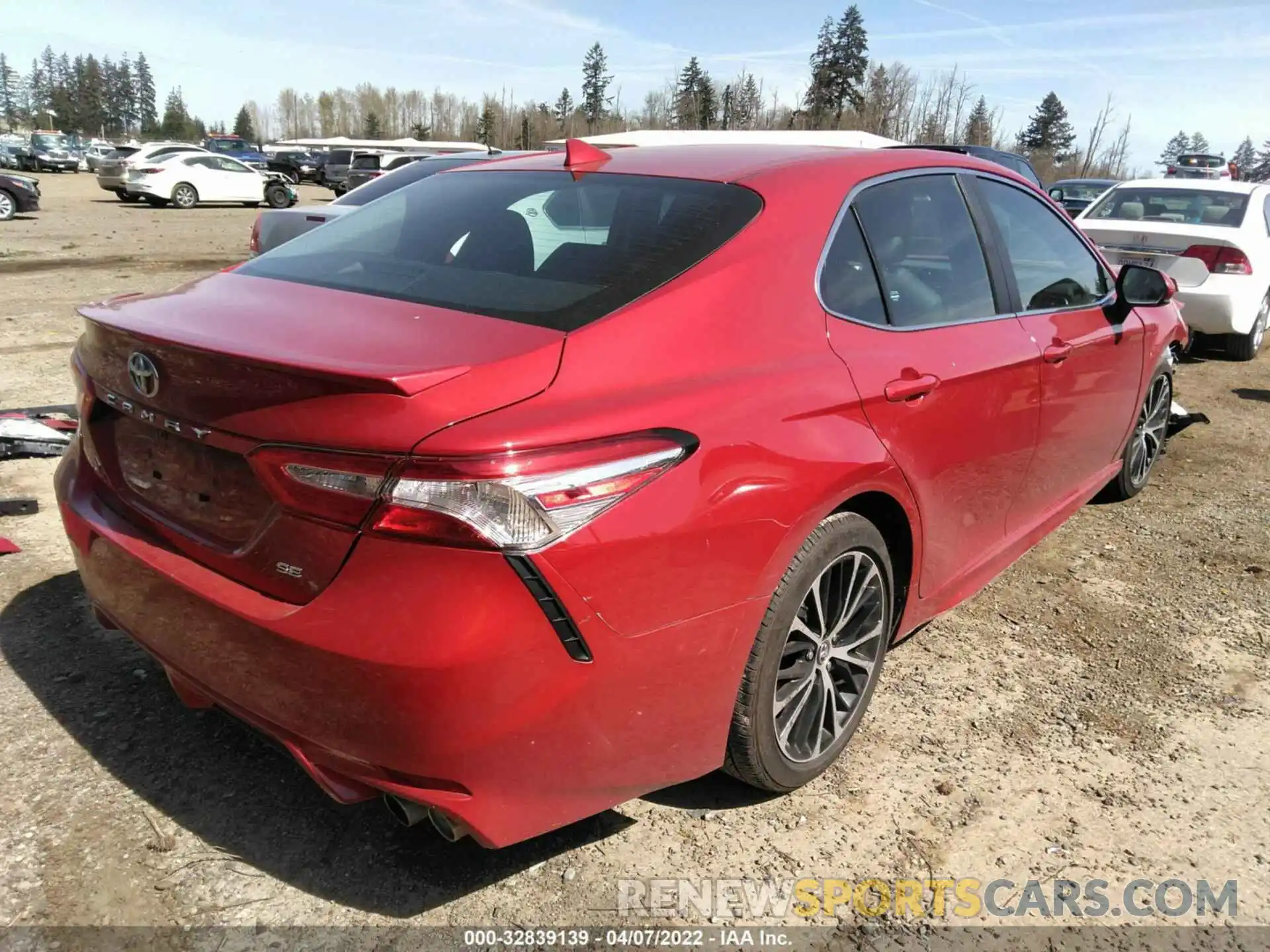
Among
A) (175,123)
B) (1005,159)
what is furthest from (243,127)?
(1005,159)

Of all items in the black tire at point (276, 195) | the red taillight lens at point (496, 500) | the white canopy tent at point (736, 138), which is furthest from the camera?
the black tire at point (276, 195)

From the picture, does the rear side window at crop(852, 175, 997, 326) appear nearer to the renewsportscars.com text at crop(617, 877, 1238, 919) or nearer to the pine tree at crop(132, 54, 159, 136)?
the renewsportscars.com text at crop(617, 877, 1238, 919)

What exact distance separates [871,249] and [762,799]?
5.31 ft

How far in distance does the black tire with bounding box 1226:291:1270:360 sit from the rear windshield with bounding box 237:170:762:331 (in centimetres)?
861

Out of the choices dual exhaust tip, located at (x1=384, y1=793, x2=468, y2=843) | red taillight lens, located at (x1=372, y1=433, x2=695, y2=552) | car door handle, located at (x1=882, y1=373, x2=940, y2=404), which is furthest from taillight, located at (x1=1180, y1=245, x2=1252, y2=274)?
dual exhaust tip, located at (x1=384, y1=793, x2=468, y2=843)

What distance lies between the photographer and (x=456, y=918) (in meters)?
2.13

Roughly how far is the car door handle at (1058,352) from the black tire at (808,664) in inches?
47.2

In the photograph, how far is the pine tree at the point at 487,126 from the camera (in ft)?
275

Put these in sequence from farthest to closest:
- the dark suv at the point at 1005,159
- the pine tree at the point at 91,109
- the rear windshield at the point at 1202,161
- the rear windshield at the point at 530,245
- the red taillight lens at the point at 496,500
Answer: the pine tree at the point at 91,109 < the rear windshield at the point at 1202,161 < the dark suv at the point at 1005,159 < the rear windshield at the point at 530,245 < the red taillight lens at the point at 496,500

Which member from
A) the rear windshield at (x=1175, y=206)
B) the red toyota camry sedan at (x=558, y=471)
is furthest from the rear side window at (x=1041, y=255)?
the rear windshield at (x=1175, y=206)

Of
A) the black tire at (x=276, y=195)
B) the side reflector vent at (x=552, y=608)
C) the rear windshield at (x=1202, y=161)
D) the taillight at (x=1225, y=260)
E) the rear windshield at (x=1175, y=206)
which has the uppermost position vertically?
the rear windshield at (x=1202, y=161)

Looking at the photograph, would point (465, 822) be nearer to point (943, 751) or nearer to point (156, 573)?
point (156, 573)

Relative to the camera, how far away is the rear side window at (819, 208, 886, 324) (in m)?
2.57

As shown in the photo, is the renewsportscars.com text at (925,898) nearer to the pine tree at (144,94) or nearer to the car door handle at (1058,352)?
the car door handle at (1058,352)
